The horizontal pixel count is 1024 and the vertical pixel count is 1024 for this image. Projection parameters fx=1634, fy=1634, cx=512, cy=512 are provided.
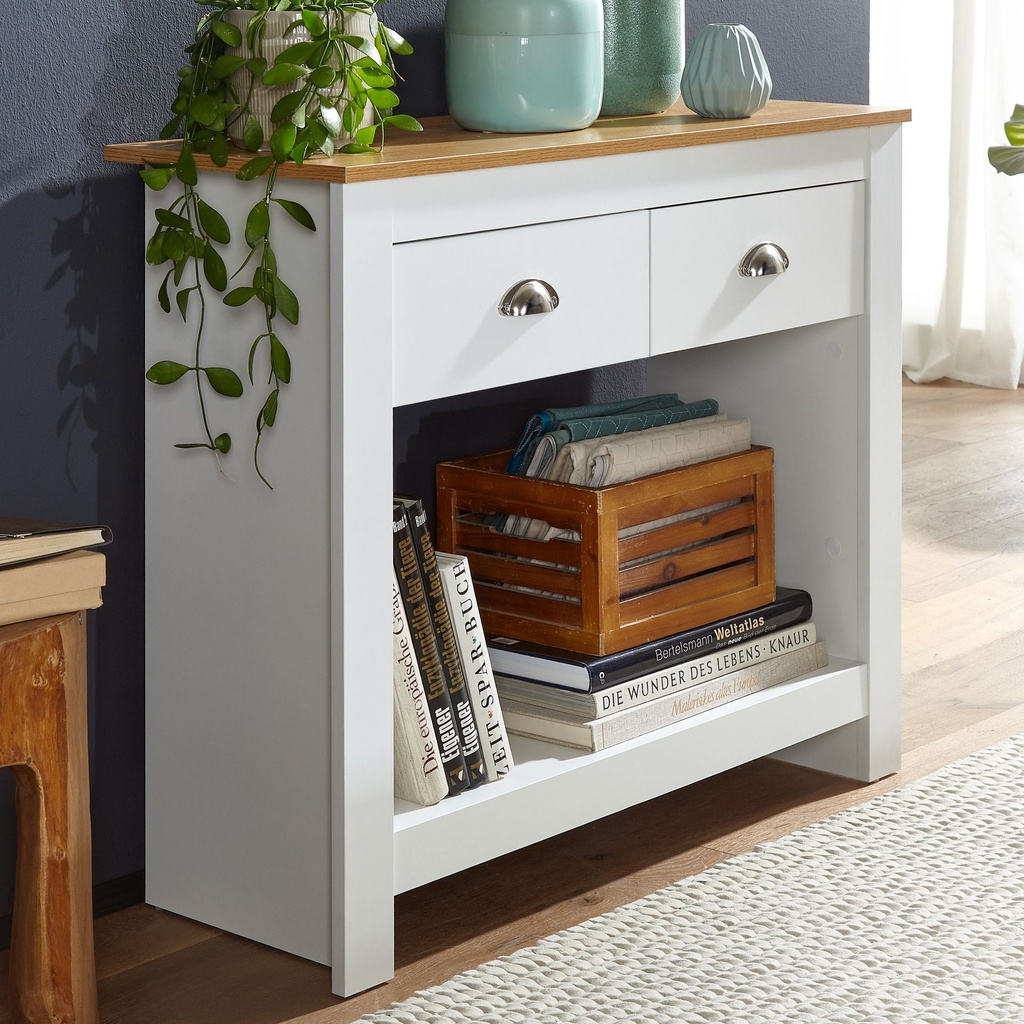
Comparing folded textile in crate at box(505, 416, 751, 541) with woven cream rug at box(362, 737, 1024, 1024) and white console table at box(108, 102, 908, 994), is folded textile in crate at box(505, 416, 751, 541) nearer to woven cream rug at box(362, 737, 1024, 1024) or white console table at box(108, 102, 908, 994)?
white console table at box(108, 102, 908, 994)

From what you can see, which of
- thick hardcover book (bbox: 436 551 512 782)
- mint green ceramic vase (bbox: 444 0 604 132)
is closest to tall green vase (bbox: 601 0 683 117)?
mint green ceramic vase (bbox: 444 0 604 132)

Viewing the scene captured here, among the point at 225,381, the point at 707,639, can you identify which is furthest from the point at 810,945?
the point at 225,381

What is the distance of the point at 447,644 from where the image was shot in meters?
1.75

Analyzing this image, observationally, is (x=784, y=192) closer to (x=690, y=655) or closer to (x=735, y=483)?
(x=735, y=483)

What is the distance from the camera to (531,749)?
1883mm

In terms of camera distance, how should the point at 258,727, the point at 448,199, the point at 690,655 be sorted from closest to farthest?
the point at 448,199 → the point at 258,727 → the point at 690,655

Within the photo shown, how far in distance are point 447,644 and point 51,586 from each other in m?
0.48

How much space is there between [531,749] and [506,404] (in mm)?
491

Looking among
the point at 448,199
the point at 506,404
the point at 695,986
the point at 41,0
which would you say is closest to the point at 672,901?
the point at 695,986

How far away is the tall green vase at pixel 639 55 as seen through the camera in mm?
1971

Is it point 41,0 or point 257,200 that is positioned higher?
point 41,0

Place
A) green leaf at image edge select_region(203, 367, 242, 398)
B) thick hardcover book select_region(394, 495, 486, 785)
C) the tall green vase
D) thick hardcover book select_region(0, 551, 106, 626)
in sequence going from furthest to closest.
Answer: the tall green vase, thick hardcover book select_region(394, 495, 486, 785), green leaf at image edge select_region(203, 367, 242, 398), thick hardcover book select_region(0, 551, 106, 626)

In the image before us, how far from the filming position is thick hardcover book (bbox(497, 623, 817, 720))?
187cm

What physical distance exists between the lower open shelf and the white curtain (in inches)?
121
